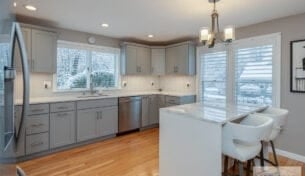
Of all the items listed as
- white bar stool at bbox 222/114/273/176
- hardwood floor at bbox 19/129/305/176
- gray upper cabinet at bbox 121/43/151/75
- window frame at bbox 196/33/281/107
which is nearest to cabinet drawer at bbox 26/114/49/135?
hardwood floor at bbox 19/129/305/176

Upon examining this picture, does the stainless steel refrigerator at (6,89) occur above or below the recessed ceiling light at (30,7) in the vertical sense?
below

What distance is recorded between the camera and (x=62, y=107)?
11.1ft

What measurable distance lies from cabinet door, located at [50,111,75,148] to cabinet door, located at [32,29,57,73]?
A: 885mm

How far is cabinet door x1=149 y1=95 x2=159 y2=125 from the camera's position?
491cm

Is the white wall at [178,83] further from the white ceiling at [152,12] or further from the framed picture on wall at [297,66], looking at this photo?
the framed picture on wall at [297,66]

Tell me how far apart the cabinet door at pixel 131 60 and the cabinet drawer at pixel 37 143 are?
2.36 m

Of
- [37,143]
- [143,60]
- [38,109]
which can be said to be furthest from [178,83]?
[37,143]

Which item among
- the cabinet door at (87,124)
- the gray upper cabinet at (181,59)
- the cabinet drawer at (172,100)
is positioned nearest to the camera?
the cabinet door at (87,124)

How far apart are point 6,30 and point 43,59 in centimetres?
281

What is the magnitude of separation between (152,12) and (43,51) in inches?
81.9

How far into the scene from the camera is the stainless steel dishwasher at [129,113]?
429cm

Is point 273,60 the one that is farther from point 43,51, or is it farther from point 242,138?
point 43,51

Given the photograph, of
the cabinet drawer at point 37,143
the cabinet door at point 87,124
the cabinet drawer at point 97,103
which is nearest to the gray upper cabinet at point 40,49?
the cabinet drawer at point 97,103

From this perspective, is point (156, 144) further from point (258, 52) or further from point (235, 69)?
point (258, 52)
